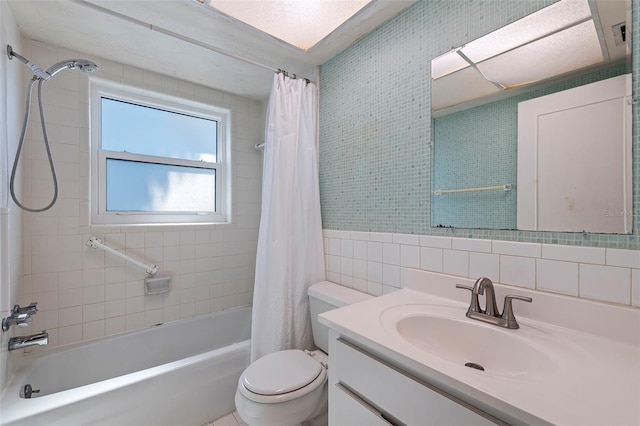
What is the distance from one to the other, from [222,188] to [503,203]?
2.07 metres

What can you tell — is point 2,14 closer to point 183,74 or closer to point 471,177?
point 183,74

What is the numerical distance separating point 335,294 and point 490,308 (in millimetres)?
763

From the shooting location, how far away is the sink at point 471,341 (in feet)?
2.45

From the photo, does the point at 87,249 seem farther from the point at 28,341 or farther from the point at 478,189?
the point at 478,189

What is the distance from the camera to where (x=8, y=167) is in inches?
49.9

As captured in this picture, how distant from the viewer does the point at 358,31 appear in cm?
149

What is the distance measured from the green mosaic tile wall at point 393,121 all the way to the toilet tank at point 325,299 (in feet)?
1.19

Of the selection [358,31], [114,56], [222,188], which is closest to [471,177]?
[358,31]

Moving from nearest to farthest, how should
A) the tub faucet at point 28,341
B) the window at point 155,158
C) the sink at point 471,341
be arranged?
the sink at point 471,341 < the tub faucet at point 28,341 < the window at point 155,158

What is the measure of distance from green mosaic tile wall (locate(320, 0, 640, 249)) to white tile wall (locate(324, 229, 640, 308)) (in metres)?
0.04

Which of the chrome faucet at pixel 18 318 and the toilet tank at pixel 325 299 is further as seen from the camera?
the toilet tank at pixel 325 299

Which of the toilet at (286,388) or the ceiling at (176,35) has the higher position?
the ceiling at (176,35)

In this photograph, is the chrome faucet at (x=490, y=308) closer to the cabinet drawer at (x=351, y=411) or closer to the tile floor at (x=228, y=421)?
the cabinet drawer at (x=351, y=411)

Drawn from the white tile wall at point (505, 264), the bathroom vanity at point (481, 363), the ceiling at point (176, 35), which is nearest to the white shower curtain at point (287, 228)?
the ceiling at point (176, 35)
